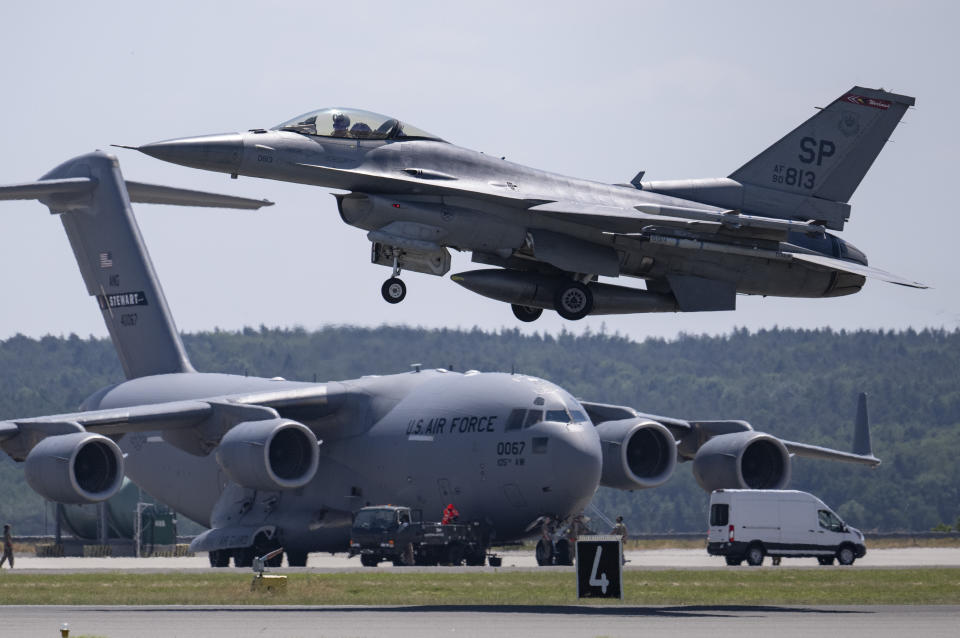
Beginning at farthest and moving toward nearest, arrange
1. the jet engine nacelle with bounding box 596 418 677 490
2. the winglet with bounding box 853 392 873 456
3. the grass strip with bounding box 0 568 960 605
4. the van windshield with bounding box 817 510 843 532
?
the winglet with bounding box 853 392 873 456 < the van windshield with bounding box 817 510 843 532 < the jet engine nacelle with bounding box 596 418 677 490 < the grass strip with bounding box 0 568 960 605

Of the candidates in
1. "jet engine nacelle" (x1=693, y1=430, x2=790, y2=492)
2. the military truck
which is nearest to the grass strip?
the military truck

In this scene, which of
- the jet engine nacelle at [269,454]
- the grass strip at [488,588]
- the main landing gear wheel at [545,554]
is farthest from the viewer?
the main landing gear wheel at [545,554]

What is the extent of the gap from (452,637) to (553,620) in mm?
3242

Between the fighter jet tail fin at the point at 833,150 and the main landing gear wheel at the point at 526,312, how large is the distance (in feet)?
14.7

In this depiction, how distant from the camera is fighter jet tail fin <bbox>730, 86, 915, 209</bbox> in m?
28.7

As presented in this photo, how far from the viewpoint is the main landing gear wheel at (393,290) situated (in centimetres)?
2520

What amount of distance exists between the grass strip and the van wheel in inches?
252

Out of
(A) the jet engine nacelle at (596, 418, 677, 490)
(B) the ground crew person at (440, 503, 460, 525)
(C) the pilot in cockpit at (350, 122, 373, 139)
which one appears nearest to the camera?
(C) the pilot in cockpit at (350, 122, 373, 139)

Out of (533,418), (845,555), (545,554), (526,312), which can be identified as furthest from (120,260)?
(526,312)

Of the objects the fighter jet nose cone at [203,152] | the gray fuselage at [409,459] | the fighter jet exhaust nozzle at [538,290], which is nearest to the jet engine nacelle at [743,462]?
the gray fuselage at [409,459]

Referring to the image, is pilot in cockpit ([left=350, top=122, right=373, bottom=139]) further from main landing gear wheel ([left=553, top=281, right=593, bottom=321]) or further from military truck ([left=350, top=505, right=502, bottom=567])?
military truck ([left=350, top=505, right=502, bottom=567])

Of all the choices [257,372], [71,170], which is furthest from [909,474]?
[71,170]

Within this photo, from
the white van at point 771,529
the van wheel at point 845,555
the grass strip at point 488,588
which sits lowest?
the grass strip at point 488,588

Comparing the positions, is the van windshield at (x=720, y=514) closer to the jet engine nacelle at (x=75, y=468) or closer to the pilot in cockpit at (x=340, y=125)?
the jet engine nacelle at (x=75, y=468)
